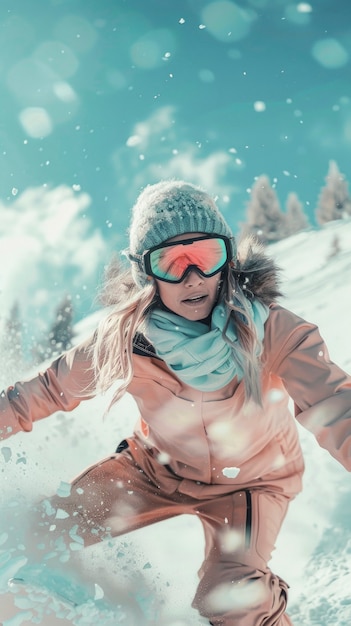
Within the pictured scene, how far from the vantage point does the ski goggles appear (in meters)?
2.36

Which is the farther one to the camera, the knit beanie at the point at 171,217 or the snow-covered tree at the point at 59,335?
the snow-covered tree at the point at 59,335

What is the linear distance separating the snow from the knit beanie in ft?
1.35

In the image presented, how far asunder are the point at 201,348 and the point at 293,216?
2276cm

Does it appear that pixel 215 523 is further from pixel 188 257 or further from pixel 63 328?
pixel 63 328

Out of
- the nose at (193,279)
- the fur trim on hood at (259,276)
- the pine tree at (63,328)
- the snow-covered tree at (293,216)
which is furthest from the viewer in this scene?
the snow-covered tree at (293,216)

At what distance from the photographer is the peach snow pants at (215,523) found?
2057mm

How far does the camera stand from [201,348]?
2.26m

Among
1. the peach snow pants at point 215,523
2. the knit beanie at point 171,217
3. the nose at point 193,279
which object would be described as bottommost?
the peach snow pants at point 215,523

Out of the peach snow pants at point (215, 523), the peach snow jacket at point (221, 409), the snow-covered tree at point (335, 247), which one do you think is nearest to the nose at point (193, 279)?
the peach snow jacket at point (221, 409)

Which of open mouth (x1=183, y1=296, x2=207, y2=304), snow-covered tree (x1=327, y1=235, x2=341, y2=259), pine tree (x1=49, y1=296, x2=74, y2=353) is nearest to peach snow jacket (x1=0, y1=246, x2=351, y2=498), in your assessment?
open mouth (x1=183, y1=296, x2=207, y2=304)

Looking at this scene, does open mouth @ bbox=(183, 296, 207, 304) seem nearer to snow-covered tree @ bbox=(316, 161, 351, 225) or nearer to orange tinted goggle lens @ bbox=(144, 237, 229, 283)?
orange tinted goggle lens @ bbox=(144, 237, 229, 283)

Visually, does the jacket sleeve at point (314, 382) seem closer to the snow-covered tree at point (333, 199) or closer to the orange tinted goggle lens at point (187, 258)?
the orange tinted goggle lens at point (187, 258)

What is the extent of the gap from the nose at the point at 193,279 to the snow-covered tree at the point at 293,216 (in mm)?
21818

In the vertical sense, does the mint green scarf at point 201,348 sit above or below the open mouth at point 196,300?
below
